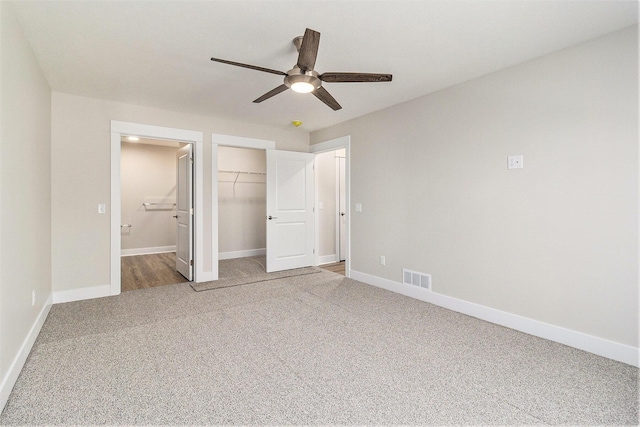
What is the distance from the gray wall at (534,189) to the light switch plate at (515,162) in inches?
1.6

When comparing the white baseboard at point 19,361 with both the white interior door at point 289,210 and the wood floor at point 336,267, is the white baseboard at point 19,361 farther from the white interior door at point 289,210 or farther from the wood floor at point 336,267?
the wood floor at point 336,267

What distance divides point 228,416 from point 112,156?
361 cm

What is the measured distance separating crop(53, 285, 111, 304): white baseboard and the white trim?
96.8 inches

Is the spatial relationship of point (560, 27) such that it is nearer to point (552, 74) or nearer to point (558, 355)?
point (552, 74)

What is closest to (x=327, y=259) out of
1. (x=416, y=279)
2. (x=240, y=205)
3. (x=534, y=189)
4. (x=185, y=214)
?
(x=240, y=205)

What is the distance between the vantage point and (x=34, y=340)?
2.62 m

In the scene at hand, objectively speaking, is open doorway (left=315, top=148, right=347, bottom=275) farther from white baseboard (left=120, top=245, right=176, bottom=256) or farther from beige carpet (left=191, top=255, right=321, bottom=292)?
white baseboard (left=120, top=245, right=176, bottom=256)

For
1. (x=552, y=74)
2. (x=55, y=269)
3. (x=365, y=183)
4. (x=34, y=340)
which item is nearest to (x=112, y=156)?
(x=55, y=269)

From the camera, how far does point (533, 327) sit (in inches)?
112

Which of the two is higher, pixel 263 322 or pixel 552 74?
pixel 552 74

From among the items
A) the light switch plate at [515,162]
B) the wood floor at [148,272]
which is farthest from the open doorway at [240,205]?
the light switch plate at [515,162]

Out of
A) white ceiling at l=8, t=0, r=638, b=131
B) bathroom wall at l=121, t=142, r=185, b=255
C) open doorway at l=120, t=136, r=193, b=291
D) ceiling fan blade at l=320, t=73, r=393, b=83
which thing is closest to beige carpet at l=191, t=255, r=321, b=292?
open doorway at l=120, t=136, r=193, b=291

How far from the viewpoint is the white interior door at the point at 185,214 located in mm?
4719

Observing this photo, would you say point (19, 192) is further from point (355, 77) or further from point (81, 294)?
point (355, 77)
